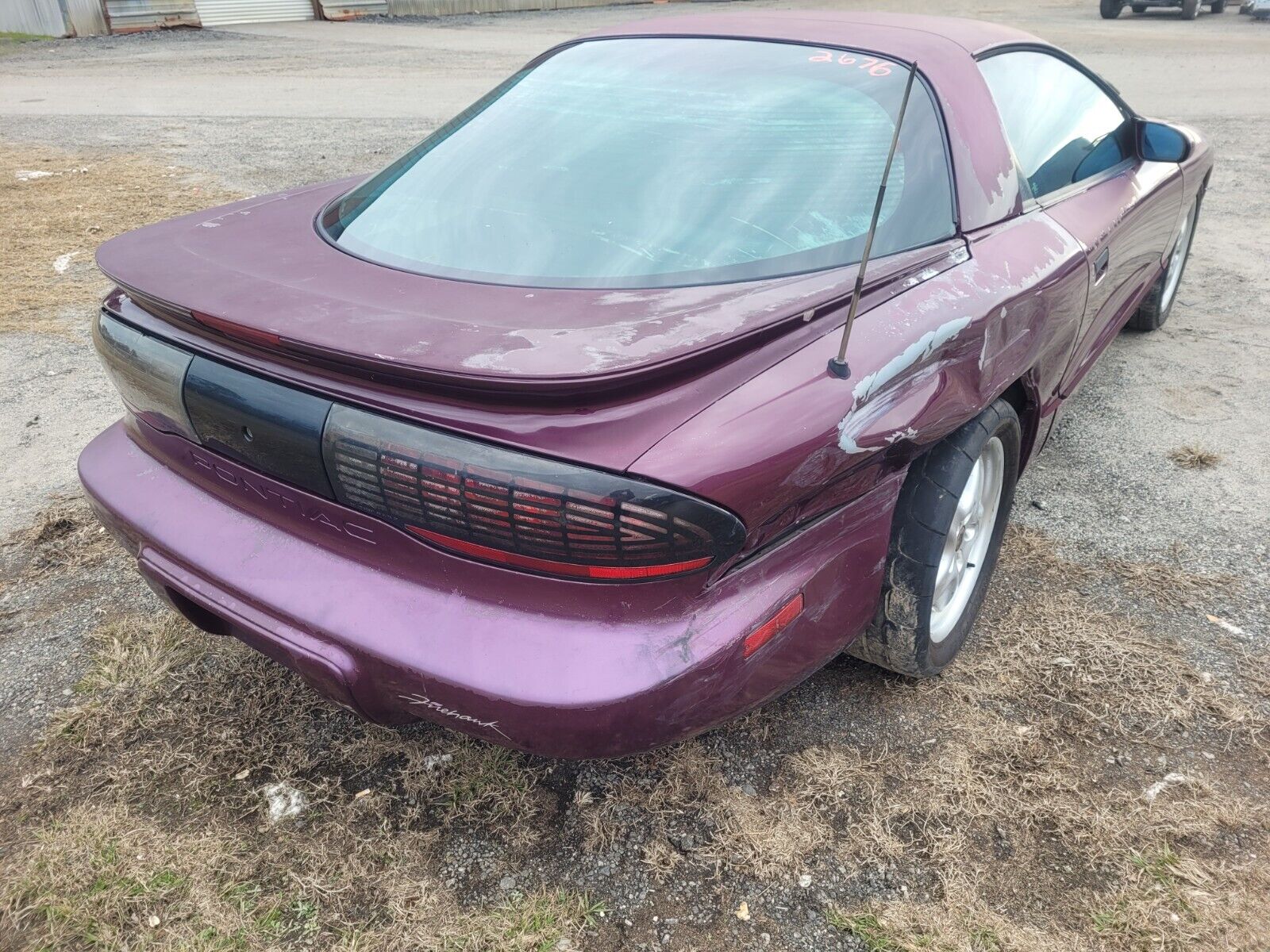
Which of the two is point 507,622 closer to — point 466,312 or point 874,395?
point 466,312

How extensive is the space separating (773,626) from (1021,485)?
1.94 meters

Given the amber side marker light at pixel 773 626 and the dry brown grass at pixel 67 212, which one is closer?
Answer: the amber side marker light at pixel 773 626

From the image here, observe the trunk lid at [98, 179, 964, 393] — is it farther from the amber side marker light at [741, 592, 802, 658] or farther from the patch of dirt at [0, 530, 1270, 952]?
the patch of dirt at [0, 530, 1270, 952]

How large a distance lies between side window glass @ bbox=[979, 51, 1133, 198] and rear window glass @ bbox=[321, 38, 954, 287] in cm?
50

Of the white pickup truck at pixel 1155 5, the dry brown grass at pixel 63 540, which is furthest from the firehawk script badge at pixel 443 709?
the white pickup truck at pixel 1155 5

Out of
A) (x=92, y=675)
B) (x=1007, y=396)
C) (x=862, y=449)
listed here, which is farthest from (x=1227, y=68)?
(x=92, y=675)

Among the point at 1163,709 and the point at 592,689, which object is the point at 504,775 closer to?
the point at 592,689

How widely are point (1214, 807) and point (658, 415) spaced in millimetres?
1484

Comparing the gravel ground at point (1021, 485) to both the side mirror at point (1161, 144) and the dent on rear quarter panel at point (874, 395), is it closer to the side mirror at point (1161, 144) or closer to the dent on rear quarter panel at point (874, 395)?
the dent on rear quarter panel at point (874, 395)

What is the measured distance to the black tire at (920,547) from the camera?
189 cm

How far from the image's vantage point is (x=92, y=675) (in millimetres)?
2297

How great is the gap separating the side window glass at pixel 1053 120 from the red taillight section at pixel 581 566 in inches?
65.3

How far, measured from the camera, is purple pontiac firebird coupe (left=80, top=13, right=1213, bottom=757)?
144cm

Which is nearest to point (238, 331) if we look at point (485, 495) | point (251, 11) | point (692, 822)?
point (485, 495)
